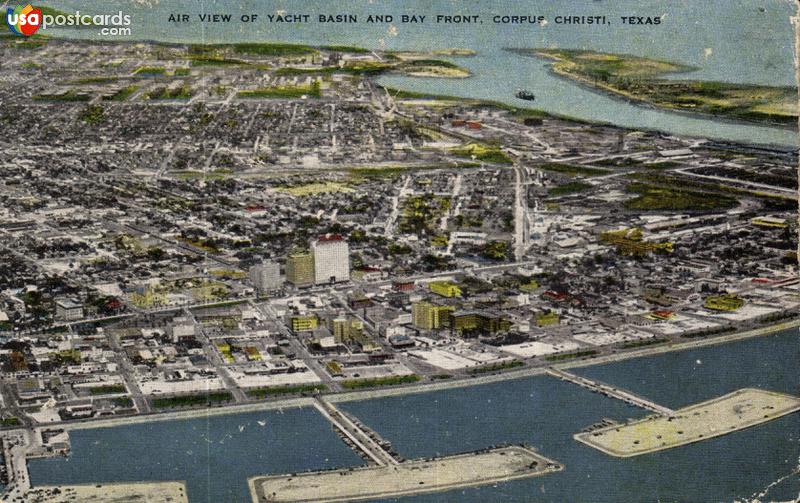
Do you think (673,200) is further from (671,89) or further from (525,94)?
(525,94)

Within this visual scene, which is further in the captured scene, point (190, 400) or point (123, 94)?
point (123, 94)

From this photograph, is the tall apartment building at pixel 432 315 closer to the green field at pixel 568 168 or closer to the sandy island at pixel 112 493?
the green field at pixel 568 168

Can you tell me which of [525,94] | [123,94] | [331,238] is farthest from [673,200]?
[123,94]

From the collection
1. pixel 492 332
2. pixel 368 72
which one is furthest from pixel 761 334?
pixel 368 72

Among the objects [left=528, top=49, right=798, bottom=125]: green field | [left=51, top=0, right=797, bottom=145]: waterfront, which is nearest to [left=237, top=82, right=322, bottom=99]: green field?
[left=51, top=0, right=797, bottom=145]: waterfront

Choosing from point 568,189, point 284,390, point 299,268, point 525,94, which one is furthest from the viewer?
point 568,189

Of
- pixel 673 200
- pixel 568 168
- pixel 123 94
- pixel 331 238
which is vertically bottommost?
pixel 331 238

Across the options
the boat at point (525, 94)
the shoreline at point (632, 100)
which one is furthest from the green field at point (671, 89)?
the boat at point (525, 94)

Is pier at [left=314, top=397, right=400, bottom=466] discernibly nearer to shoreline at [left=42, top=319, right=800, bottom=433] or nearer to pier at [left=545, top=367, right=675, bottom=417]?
shoreline at [left=42, top=319, right=800, bottom=433]
